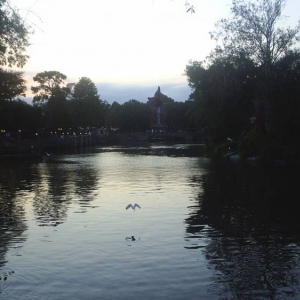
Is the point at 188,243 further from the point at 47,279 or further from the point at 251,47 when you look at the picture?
the point at 251,47

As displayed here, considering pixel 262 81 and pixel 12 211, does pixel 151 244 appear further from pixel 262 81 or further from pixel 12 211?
pixel 262 81

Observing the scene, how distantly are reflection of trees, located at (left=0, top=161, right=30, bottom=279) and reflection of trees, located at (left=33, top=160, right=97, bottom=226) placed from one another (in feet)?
1.97

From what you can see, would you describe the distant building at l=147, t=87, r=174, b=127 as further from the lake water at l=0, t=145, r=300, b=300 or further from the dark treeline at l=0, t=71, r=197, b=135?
the lake water at l=0, t=145, r=300, b=300

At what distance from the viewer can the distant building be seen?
590 ft

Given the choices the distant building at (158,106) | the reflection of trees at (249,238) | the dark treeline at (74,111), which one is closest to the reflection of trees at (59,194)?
the reflection of trees at (249,238)

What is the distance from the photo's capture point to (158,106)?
18588 centimetres

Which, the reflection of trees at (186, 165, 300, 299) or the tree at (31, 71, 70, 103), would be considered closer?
the reflection of trees at (186, 165, 300, 299)

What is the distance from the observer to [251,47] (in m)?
39.9

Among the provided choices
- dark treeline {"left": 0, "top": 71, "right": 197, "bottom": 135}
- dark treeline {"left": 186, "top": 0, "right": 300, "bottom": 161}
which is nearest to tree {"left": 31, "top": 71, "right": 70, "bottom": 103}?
dark treeline {"left": 0, "top": 71, "right": 197, "bottom": 135}

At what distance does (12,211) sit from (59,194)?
451cm

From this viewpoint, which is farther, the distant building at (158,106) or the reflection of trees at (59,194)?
the distant building at (158,106)

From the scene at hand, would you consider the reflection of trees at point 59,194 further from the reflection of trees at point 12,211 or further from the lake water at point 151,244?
the reflection of trees at point 12,211

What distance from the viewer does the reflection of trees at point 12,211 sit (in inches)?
464

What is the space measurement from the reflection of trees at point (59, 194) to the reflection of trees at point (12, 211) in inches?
23.6
